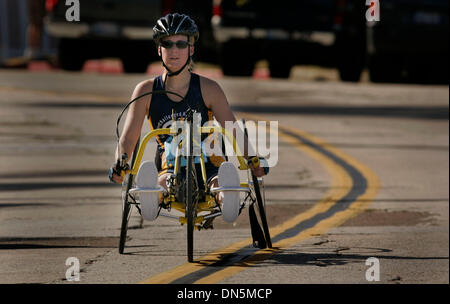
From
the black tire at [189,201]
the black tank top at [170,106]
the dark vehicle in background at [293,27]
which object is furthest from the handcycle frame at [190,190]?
the dark vehicle in background at [293,27]

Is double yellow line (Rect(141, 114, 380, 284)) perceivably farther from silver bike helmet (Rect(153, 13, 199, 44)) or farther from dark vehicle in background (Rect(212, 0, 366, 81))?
dark vehicle in background (Rect(212, 0, 366, 81))

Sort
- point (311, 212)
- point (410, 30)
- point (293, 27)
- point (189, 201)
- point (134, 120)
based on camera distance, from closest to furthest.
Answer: point (189, 201)
point (134, 120)
point (311, 212)
point (410, 30)
point (293, 27)

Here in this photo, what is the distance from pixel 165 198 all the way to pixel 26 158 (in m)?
7.71

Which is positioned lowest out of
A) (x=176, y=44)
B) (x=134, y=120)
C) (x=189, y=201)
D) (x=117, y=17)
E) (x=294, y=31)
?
(x=189, y=201)

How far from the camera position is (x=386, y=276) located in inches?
296

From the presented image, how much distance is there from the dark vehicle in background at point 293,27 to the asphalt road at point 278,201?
5.16ft

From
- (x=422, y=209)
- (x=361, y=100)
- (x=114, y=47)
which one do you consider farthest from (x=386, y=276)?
(x=114, y=47)

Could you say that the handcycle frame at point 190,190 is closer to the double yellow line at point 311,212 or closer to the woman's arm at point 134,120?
the woman's arm at point 134,120

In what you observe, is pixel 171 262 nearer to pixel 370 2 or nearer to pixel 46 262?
pixel 46 262

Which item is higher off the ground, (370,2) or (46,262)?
(370,2)

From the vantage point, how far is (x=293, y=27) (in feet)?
79.3

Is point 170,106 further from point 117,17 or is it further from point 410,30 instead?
point 117,17

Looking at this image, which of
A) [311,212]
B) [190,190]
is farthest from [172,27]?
[311,212]

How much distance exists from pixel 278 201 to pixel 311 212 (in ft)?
2.38
